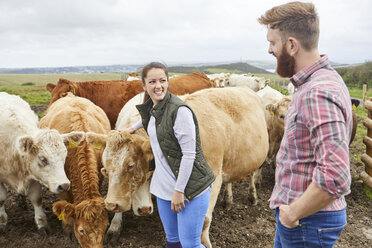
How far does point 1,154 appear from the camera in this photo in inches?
169

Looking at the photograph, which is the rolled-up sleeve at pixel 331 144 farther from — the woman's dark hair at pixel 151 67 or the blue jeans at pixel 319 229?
the woman's dark hair at pixel 151 67

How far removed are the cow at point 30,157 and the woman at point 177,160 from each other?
1.98 meters

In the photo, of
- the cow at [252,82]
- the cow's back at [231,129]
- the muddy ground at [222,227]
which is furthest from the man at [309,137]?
the cow at [252,82]

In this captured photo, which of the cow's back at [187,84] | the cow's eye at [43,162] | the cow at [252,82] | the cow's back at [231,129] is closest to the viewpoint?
the cow's back at [231,129]

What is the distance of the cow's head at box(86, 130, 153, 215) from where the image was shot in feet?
10.1

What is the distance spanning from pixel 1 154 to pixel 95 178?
5.68ft

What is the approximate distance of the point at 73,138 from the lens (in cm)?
398

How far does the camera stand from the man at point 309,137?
1.27 meters

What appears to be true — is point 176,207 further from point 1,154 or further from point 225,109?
point 1,154

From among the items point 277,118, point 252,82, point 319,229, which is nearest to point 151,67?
point 319,229

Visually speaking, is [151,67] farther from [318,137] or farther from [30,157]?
[30,157]

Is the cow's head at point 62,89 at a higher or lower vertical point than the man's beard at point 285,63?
lower

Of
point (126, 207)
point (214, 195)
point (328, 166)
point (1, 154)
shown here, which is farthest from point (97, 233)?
point (328, 166)

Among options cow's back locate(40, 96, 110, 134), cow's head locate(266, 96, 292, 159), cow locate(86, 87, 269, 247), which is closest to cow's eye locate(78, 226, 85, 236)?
cow locate(86, 87, 269, 247)
